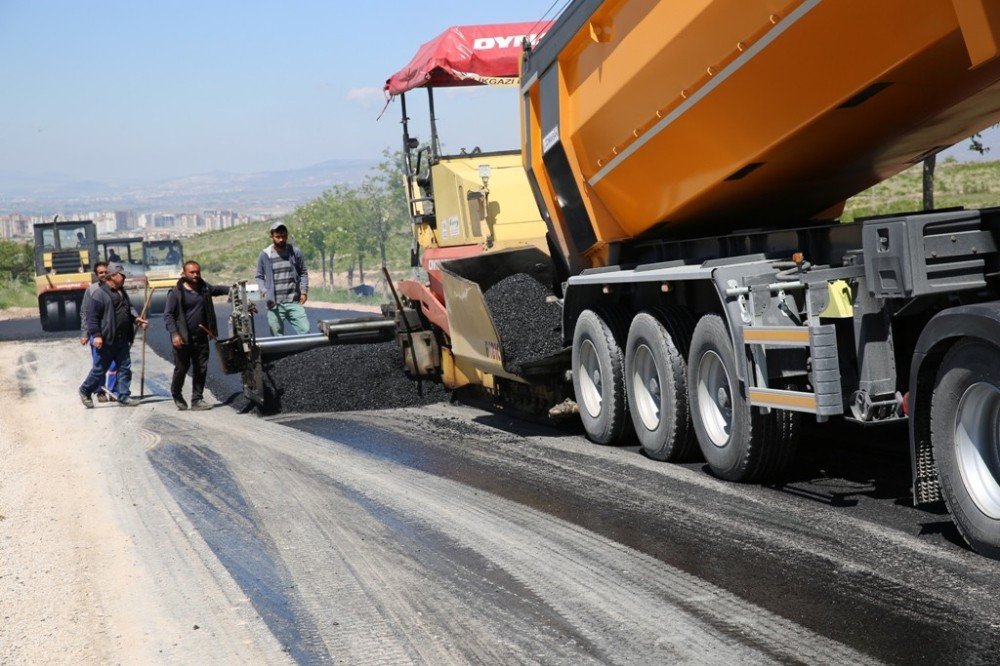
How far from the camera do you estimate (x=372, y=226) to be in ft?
181

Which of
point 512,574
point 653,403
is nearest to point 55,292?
point 653,403

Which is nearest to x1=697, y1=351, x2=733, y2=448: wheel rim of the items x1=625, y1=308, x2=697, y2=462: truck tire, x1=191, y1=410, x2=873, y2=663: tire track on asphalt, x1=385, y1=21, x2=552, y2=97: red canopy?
x1=625, y1=308, x2=697, y2=462: truck tire

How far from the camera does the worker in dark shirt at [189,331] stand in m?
13.1

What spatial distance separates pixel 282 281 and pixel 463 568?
814 cm

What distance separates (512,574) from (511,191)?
249 inches

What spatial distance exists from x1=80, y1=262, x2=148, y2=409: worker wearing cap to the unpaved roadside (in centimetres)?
336

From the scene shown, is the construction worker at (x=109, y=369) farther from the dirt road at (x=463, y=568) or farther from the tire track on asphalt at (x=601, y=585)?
the tire track on asphalt at (x=601, y=585)

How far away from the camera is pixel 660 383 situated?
819cm

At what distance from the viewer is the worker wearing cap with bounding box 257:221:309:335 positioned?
13.1 m

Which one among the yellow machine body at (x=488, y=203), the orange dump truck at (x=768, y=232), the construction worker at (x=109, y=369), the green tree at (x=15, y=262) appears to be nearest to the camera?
the orange dump truck at (x=768, y=232)

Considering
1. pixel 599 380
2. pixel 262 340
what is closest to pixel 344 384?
pixel 262 340

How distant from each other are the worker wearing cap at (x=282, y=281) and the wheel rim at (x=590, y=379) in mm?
4570

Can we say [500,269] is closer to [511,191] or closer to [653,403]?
[511,191]

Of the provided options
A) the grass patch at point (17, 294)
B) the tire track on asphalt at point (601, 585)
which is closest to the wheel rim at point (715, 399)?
the tire track on asphalt at point (601, 585)
